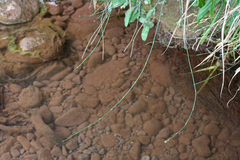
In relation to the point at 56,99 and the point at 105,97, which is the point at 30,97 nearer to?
the point at 56,99

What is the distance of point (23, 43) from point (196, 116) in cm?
167

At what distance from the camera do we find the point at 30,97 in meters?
1.62

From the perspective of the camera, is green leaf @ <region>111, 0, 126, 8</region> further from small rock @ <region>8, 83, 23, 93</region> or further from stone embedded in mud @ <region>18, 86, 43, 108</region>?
small rock @ <region>8, 83, 23, 93</region>

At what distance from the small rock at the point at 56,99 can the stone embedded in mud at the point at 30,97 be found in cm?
10

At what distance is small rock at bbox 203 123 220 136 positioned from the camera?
1.38 m

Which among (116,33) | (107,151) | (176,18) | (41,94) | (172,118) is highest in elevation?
(176,18)

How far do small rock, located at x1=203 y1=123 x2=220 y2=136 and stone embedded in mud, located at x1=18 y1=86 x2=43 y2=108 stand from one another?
1304 millimetres

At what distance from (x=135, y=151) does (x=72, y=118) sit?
0.54 meters

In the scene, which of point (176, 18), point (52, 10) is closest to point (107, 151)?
point (176, 18)

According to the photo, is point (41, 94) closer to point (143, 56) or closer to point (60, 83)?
point (60, 83)

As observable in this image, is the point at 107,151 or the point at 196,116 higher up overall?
the point at 196,116

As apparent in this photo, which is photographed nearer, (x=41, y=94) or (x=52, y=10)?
(x=41, y=94)

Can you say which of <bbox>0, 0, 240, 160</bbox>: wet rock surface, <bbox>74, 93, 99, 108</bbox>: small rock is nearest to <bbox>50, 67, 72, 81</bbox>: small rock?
<bbox>0, 0, 240, 160</bbox>: wet rock surface

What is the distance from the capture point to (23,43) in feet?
6.19
